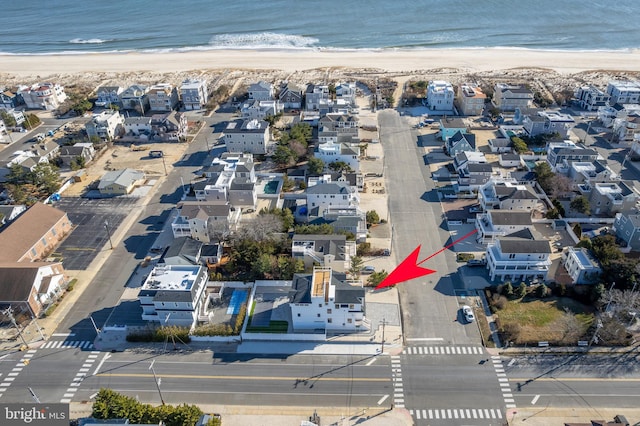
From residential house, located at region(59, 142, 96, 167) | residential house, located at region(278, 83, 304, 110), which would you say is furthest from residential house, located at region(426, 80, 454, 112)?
residential house, located at region(59, 142, 96, 167)

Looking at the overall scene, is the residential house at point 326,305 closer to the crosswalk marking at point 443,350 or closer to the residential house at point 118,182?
the crosswalk marking at point 443,350

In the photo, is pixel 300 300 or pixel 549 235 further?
pixel 549 235

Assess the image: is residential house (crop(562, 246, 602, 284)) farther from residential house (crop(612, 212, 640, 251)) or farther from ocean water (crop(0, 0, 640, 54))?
ocean water (crop(0, 0, 640, 54))

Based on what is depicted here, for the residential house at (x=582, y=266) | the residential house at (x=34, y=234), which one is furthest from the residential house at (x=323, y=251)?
the residential house at (x=34, y=234)

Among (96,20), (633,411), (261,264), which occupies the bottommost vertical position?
(633,411)

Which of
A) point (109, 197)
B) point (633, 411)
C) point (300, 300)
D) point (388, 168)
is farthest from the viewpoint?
point (388, 168)

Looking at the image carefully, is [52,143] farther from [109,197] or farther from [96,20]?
[96,20]

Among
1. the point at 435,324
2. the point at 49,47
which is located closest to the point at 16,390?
the point at 435,324
